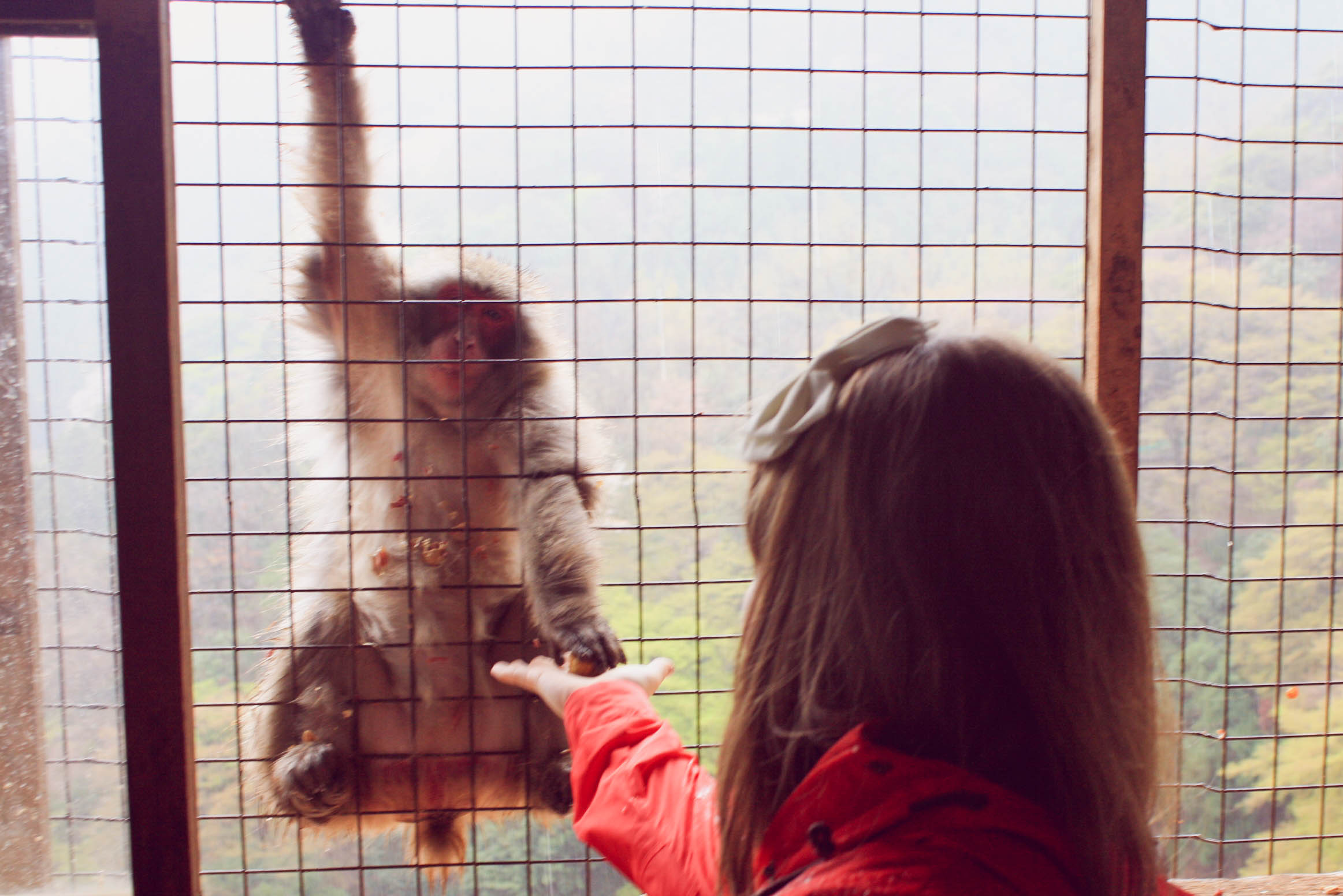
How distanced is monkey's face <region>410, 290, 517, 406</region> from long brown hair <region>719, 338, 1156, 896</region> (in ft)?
5.24

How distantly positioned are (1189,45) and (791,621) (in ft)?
7.47

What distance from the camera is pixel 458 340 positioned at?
2324mm

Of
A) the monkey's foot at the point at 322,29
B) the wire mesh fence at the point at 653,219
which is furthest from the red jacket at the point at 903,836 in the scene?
the monkey's foot at the point at 322,29

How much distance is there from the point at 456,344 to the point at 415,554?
2.06ft

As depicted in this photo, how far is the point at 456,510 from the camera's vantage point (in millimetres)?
2412

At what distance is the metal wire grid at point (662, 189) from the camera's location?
1.90 metres

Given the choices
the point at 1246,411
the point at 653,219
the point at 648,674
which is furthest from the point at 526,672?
the point at 1246,411

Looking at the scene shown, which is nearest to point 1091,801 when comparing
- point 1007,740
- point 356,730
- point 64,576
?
point 1007,740

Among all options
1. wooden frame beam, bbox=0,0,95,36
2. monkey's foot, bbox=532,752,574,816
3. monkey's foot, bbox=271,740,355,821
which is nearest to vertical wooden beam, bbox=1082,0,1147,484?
monkey's foot, bbox=532,752,574,816

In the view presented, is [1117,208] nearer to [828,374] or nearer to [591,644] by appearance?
[828,374]

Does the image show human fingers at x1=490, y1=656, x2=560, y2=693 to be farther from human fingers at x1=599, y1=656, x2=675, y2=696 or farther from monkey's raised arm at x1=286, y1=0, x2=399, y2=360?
monkey's raised arm at x1=286, y1=0, x2=399, y2=360

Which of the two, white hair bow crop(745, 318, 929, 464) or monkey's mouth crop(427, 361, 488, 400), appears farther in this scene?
monkey's mouth crop(427, 361, 488, 400)

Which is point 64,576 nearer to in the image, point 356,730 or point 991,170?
point 356,730

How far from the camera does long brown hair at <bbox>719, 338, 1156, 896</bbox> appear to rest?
2.92 ft
